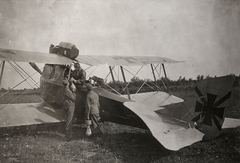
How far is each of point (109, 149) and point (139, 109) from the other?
3.55 ft

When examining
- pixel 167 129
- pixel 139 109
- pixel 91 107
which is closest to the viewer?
pixel 167 129

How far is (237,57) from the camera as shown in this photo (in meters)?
6.01

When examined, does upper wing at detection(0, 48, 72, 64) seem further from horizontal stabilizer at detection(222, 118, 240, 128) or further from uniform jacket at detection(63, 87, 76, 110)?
horizontal stabilizer at detection(222, 118, 240, 128)

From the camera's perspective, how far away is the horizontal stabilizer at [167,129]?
12.6 ft

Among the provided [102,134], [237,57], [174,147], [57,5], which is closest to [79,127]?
[102,134]

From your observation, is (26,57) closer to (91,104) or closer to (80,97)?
(80,97)

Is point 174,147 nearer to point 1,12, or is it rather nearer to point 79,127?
point 79,127

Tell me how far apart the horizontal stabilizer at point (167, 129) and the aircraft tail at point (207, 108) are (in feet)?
0.61

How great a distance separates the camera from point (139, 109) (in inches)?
182

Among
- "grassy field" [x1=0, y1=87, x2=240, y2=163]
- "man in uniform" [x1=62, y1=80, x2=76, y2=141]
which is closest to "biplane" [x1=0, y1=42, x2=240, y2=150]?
"grassy field" [x1=0, y1=87, x2=240, y2=163]

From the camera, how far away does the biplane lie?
166 inches

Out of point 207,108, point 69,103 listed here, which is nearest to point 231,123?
point 207,108

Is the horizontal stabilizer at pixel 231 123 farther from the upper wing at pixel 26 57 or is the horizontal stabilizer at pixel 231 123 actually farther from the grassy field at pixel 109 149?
the upper wing at pixel 26 57

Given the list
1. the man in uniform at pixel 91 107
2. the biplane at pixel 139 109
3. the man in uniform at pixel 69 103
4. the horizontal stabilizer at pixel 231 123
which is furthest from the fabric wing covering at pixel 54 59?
→ the horizontal stabilizer at pixel 231 123
